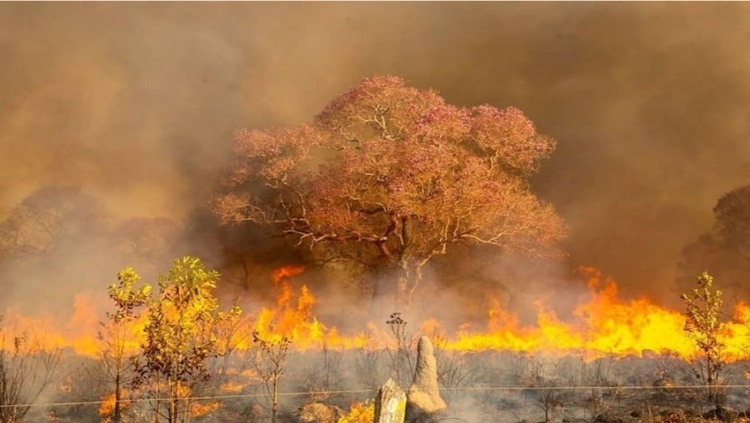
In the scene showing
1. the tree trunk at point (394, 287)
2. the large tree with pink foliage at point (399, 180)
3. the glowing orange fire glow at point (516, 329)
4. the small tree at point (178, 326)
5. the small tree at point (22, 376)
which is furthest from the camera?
the tree trunk at point (394, 287)

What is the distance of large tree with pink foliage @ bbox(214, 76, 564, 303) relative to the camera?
21.0 m

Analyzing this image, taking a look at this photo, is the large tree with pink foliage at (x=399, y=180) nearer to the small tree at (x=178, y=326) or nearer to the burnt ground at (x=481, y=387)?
the burnt ground at (x=481, y=387)

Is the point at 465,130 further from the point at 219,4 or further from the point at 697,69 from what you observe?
the point at 219,4

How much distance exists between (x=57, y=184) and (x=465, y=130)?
46.9 ft

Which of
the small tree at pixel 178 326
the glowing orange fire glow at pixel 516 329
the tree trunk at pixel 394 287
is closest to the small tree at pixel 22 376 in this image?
the glowing orange fire glow at pixel 516 329

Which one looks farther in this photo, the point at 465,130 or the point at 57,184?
the point at 57,184

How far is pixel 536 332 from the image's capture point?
74.3 feet

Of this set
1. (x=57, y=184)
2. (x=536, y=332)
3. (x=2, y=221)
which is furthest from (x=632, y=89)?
(x=2, y=221)

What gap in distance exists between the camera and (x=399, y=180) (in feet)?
67.7

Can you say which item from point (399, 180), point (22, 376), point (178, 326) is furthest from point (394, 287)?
point (22, 376)

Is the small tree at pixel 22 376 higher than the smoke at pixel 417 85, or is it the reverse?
the smoke at pixel 417 85

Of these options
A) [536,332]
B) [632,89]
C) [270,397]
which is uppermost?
[632,89]

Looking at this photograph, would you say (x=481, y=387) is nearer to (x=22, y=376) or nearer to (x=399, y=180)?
(x=399, y=180)

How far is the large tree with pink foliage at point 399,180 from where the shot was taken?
2102cm
